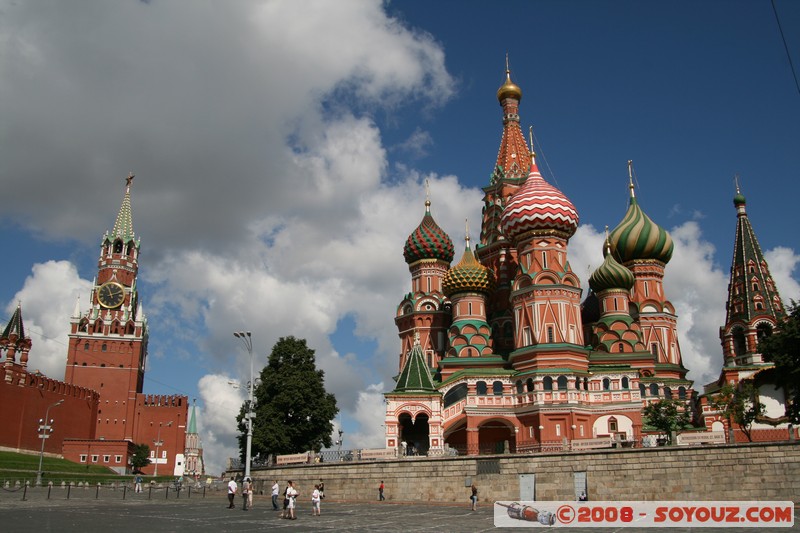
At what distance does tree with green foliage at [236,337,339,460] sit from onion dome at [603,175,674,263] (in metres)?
22.8

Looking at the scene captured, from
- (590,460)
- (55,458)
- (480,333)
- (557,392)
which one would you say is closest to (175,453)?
(55,458)

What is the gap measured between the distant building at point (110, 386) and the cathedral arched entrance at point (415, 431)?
1455 inches

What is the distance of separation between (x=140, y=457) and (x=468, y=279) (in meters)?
43.1

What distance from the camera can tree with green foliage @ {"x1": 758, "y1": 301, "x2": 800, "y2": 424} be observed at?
30.5 metres

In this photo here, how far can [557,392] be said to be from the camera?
41.6 m

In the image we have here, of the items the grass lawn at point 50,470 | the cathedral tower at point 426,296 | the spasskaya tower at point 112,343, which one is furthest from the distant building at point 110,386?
the cathedral tower at point 426,296

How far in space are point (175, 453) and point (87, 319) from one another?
18163mm

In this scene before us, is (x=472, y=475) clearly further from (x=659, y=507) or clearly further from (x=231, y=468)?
(x=231, y=468)

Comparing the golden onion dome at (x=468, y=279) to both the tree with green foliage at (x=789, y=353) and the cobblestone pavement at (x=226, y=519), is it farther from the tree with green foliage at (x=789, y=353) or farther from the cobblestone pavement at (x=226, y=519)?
the cobblestone pavement at (x=226, y=519)

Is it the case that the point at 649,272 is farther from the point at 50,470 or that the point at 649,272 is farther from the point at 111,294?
the point at 111,294

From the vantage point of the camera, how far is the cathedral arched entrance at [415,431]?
143ft

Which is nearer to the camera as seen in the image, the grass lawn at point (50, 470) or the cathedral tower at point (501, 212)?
the grass lawn at point (50, 470)

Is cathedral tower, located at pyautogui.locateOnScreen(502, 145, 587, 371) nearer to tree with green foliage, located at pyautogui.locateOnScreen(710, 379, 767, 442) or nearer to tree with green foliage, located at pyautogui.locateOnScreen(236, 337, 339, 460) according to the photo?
tree with green foliage, located at pyautogui.locateOnScreen(710, 379, 767, 442)

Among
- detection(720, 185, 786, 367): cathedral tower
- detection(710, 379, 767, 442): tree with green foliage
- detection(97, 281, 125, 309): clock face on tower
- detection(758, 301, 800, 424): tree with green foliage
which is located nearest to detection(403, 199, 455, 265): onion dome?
detection(720, 185, 786, 367): cathedral tower
